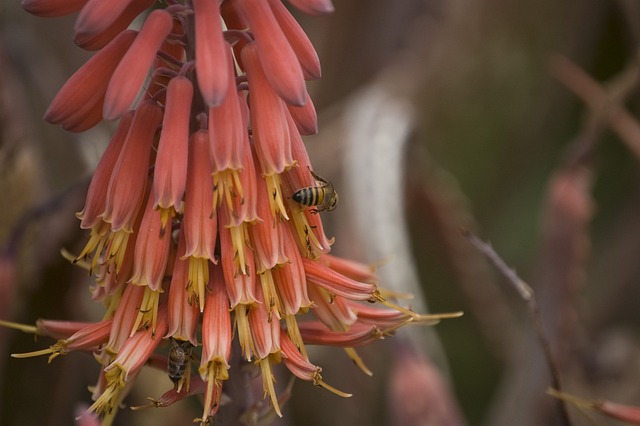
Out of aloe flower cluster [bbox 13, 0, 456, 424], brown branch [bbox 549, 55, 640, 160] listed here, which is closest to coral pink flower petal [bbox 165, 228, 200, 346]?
aloe flower cluster [bbox 13, 0, 456, 424]

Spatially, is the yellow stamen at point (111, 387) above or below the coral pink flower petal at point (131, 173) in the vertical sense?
below

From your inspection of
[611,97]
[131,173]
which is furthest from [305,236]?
[611,97]

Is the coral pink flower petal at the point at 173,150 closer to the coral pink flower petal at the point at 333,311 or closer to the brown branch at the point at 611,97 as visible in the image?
the coral pink flower petal at the point at 333,311

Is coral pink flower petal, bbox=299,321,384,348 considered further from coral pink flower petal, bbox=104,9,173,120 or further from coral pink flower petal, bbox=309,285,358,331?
coral pink flower petal, bbox=104,9,173,120

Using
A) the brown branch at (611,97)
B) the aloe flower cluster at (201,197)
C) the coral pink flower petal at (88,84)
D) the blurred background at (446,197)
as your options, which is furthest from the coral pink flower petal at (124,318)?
the brown branch at (611,97)

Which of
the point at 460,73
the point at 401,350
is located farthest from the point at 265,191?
the point at 460,73

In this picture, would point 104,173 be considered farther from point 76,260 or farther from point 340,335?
point 340,335
